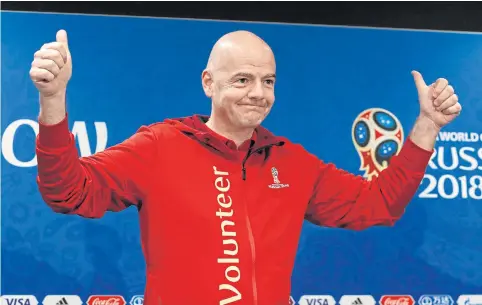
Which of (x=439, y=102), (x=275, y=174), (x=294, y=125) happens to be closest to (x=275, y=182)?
(x=275, y=174)

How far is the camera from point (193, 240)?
1.69 metres

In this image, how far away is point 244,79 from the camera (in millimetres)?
1777

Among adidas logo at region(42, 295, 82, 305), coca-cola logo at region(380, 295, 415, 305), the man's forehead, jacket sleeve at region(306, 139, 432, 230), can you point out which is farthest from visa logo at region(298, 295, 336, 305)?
the man's forehead

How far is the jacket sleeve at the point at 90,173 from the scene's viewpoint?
1.43 meters

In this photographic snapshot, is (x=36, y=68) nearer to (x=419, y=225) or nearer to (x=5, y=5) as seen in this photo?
(x=5, y=5)

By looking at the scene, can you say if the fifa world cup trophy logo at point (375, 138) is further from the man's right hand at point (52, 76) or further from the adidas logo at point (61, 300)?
the man's right hand at point (52, 76)

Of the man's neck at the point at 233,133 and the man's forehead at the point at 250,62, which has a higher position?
the man's forehead at the point at 250,62

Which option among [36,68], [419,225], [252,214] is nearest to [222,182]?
[252,214]

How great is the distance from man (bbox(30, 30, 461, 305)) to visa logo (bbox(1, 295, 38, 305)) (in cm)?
134

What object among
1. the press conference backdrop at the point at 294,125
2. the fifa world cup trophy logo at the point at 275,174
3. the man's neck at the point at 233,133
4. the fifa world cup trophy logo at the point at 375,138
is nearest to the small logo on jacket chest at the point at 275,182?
the fifa world cup trophy logo at the point at 275,174

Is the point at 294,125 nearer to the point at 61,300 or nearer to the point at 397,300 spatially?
the point at 397,300

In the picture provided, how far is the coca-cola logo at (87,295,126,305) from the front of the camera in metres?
2.89

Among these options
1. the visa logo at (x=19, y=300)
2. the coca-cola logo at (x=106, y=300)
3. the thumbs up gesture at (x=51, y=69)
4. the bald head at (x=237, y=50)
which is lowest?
the coca-cola logo at (x=106, y=300)

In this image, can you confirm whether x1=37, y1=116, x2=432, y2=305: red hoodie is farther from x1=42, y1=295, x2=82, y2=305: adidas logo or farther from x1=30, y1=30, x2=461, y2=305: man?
x1=42, y1=295, x2=82, y2=305: adidas logo
